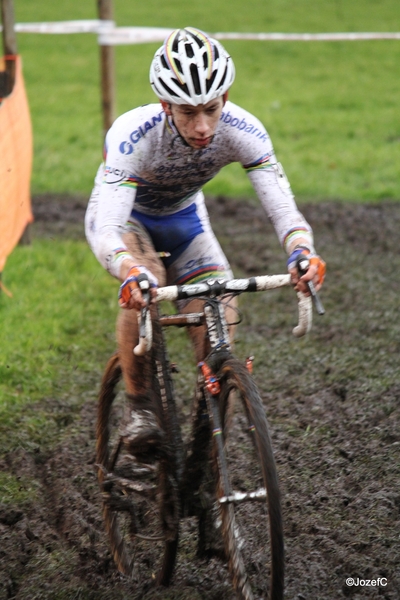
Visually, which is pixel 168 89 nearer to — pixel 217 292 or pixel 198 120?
pixel 198 120

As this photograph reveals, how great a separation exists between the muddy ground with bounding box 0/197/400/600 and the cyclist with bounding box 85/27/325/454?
76 cm

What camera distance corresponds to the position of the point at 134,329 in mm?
3977

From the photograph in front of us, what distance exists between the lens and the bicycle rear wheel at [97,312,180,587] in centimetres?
377

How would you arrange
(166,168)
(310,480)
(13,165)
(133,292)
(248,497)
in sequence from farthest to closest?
1. (13,165)
2. (310,480)
3. (166,168)
4. (133,292)
5. (248,497)

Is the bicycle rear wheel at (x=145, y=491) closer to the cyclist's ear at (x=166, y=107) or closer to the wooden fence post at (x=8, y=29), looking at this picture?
the cyclist's ear at (x=166, y=107)

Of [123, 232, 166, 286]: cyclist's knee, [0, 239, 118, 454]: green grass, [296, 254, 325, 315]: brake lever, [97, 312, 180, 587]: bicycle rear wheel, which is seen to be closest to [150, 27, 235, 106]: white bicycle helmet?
[123, 232, 166, 286]: cyclist's knee

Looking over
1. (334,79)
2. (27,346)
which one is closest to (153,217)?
(27,346)

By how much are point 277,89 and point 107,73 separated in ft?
29.9

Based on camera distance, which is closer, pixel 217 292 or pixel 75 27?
pixel 217 292

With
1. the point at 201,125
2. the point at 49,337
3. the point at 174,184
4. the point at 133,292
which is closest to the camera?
the point at 133,292

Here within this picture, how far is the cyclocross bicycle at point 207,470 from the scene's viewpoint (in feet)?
10.7

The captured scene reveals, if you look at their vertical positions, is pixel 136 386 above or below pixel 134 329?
below

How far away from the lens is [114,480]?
4004 mm

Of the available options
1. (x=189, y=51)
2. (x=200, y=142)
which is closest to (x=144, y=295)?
(x=200, y=142)
